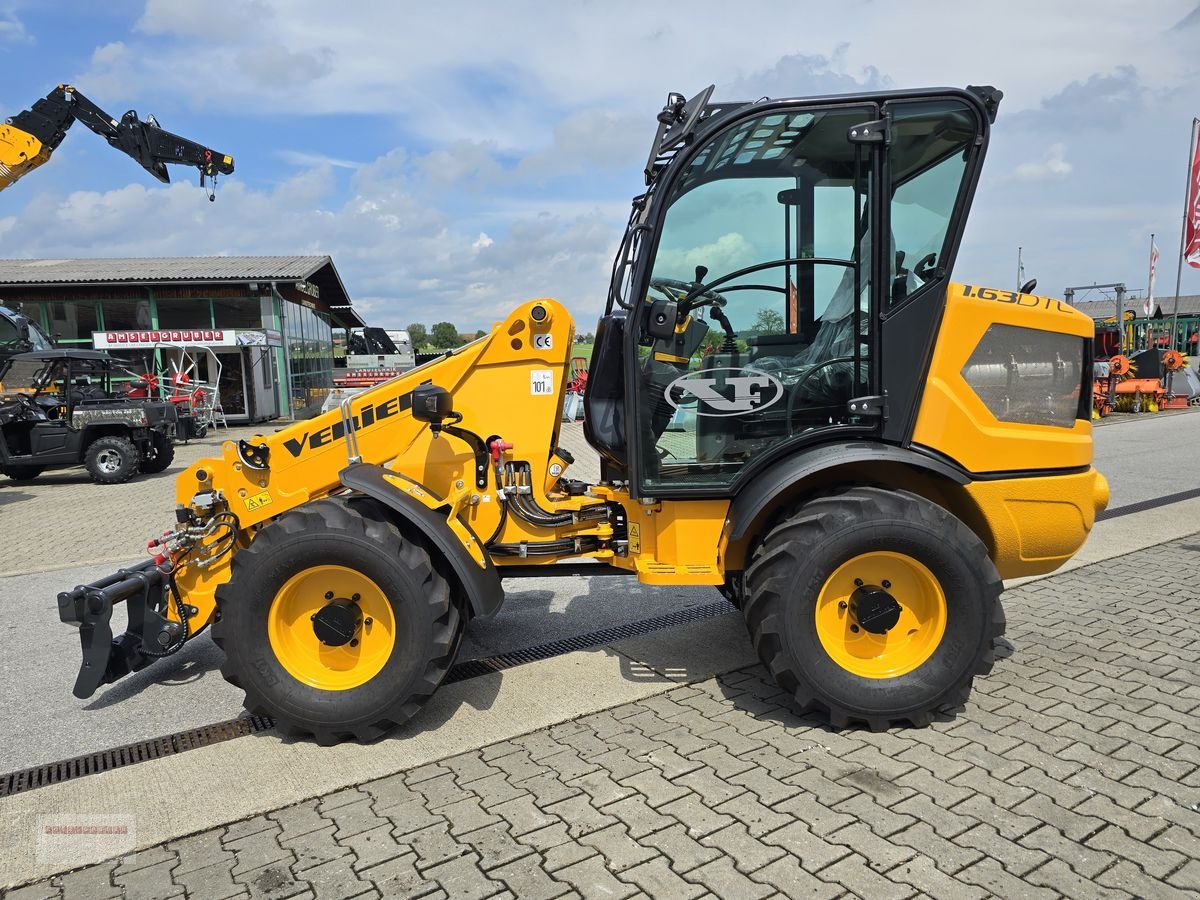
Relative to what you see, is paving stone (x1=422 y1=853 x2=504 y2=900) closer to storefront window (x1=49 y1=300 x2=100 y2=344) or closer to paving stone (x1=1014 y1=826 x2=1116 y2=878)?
paving stone (x1=1014 y1=826 x2=1116 y2=878)

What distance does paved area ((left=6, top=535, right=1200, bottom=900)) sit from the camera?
2.61 m

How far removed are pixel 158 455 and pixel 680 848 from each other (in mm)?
12725

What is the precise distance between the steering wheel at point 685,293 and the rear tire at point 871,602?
3.31 ft

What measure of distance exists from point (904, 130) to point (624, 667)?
294 cm

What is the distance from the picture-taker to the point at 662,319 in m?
3.67

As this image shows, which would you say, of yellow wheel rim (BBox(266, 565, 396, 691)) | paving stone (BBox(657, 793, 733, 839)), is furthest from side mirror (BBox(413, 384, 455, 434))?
paving stone (BBox(657, 793, 733, 839))

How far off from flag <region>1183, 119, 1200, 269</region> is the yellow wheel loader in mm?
19068

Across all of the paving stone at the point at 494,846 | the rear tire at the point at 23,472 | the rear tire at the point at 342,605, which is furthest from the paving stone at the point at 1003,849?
the rear tire at the point at 23,472

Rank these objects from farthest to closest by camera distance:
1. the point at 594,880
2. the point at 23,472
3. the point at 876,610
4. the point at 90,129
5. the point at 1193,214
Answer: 1. the point at 1193,214
2. the point at 23,472
3. the point at 90,129
4. the point at 876,610
5. the point at 594,880

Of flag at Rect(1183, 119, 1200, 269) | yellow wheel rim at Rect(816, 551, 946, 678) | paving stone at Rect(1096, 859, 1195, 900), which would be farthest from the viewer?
flag at Rect(1183, 119, 1200, 269)

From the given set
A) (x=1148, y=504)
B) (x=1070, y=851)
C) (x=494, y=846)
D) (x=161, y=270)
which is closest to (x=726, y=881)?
(x=494, y=846)

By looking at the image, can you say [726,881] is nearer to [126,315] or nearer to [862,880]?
[862,880]

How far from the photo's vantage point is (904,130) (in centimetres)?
357

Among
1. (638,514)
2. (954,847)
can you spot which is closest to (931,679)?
(954,847)
